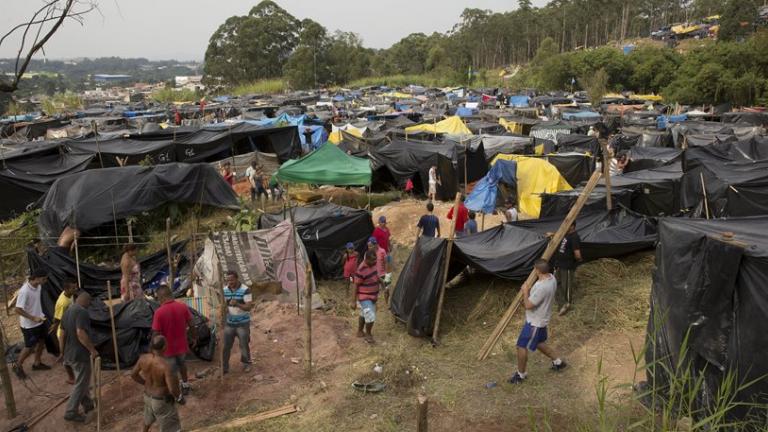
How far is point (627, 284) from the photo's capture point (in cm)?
873

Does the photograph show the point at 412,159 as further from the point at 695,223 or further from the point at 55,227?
the point at 695,223

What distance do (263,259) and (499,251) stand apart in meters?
4.19

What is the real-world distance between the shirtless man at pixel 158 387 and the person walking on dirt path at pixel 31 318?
3039mm

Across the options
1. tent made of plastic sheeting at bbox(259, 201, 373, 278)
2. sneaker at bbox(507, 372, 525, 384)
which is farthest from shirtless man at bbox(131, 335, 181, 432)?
tent made of plastic sheeting at bbox(259, 201, 373, 278)

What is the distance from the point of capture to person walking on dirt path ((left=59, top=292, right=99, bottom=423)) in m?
6.24

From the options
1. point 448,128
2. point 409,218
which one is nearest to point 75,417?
point 409,218

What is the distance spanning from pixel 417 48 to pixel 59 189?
9197 cm

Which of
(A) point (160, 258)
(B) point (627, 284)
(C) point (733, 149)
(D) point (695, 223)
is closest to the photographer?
(D) point (695, 223)

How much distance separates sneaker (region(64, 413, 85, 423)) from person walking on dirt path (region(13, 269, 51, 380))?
1.65 m

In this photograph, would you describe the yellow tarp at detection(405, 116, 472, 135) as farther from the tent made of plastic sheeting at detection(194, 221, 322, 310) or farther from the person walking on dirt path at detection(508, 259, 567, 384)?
the person walking on dirt path at detection(508, 259, 567, 384)

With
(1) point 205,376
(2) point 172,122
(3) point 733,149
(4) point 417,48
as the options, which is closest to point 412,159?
(3) point 733,149

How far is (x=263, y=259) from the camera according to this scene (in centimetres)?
991

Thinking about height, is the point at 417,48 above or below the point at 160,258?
above

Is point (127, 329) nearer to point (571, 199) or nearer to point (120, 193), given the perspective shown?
point (120, 193)
